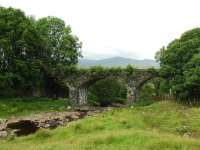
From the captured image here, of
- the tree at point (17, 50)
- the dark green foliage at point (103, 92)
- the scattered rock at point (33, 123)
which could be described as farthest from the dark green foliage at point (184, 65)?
the tree at point (17, 50)

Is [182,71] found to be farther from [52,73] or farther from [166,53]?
[52,73]

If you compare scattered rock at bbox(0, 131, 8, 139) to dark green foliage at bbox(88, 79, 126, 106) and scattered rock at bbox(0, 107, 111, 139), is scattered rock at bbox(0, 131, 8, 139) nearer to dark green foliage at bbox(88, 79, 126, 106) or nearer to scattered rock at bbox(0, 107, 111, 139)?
scattered rock at bbox(0, 107, 111, 139)

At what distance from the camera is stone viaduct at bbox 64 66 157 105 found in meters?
66.7

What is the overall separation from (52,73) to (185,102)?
21690 mm

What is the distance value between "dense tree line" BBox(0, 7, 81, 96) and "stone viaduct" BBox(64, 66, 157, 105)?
2564mm

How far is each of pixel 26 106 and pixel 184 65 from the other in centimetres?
2166

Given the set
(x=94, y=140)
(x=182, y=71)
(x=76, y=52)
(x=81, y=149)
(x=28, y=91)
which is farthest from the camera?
(x=76, y=52)

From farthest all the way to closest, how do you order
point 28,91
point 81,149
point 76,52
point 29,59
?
point 76,52, point 28,91, point 29,59, point 81,149

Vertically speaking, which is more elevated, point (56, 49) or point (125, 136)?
point (56, 49)

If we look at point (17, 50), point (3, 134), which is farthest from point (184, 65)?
point (3, 134)

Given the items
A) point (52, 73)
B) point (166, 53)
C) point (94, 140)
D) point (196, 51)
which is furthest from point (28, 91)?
point (94, 140)

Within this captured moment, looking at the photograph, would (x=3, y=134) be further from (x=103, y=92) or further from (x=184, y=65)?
(x=103, y=92)

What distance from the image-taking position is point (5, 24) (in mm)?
60312

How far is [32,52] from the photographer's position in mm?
63781
